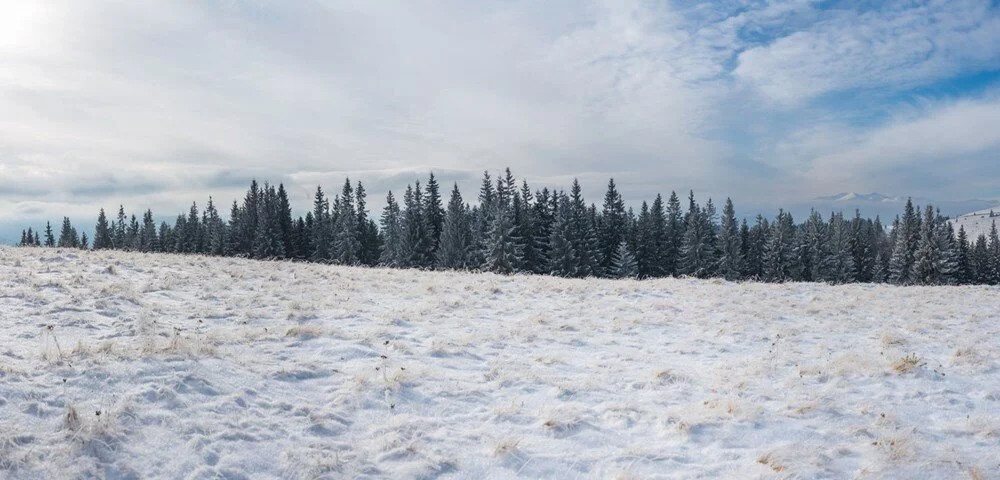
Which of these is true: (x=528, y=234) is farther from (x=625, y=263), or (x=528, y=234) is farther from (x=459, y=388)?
(x=459, y=388)

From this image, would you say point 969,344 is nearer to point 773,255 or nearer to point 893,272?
point 773,255

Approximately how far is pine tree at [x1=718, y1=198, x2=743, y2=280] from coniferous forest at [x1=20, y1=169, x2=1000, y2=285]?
0.71ft

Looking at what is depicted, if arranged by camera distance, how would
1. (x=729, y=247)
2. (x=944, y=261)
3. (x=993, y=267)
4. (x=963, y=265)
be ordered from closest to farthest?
(x=944, y=261)
(x=729, y=247)
(x=963, y=265)
(x=993, y=267)

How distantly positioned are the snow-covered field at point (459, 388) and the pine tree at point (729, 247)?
68419mm

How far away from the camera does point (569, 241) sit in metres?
60.7

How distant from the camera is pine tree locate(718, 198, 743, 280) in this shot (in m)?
78.5

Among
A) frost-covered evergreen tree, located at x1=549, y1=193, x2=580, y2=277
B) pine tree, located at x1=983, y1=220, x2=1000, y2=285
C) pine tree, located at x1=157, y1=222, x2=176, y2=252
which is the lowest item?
pine tree, located at x1=983, y1=220, x2=1000, y2=285

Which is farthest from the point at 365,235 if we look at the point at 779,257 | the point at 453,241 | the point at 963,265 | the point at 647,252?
the point at 963,265

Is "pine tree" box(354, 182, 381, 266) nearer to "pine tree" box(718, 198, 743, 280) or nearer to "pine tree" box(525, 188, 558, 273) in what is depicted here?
"pine tree" box(525, 188, 558, 273)

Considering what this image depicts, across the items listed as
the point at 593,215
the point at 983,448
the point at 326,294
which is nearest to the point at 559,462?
the point at 983,448

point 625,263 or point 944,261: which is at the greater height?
point 625,263

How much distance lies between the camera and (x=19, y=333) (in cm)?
827

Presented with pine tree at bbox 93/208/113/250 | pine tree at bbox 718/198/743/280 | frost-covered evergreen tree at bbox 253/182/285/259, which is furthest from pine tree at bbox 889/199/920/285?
pine tree at bbox 93/208/113/250

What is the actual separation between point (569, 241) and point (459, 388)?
176 feet
